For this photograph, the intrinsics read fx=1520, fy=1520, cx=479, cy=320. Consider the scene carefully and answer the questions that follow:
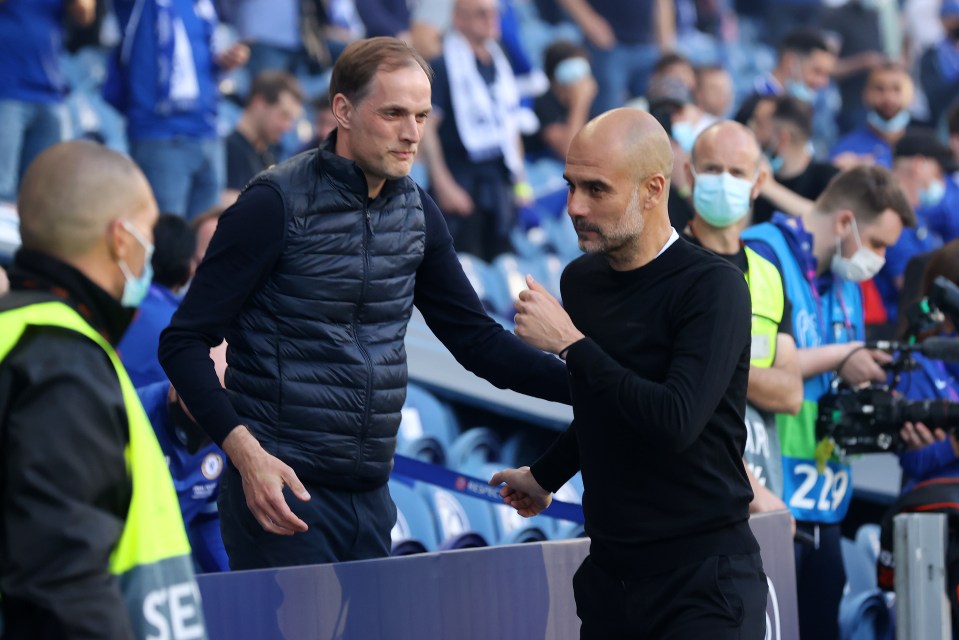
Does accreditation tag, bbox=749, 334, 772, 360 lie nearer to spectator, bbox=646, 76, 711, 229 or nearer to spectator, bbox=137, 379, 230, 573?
spectator, bbox=646, 76, 711, 229

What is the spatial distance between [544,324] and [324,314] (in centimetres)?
65

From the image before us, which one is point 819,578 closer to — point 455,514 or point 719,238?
point 719,238

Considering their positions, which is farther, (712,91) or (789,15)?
(789,15)

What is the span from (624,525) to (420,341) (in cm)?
497

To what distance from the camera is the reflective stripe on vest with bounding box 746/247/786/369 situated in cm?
523

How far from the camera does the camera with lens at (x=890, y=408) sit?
545 centimetres

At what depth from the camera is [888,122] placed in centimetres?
1134

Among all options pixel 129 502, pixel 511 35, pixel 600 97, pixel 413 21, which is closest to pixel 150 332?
pixel 129 502

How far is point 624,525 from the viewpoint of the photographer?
3.47m

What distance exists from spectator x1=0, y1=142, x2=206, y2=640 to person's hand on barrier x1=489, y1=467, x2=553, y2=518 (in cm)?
134

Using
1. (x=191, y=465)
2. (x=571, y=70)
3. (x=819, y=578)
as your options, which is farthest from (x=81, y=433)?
(x=571, y=70)

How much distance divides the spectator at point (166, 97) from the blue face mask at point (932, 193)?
15.5ft

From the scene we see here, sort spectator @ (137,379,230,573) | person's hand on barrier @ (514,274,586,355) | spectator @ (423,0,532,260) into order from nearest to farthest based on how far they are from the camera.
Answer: person's hand on barrier @ (514,274,586,355) < spectator @ (137,379,230,573) < spectator @ (423,0,532,260)

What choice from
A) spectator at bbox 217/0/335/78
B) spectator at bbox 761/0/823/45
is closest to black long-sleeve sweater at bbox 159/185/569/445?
spectator at bbox 217/0/335/78
